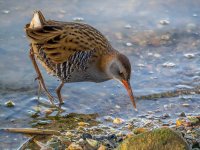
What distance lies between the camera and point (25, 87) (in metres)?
7.32

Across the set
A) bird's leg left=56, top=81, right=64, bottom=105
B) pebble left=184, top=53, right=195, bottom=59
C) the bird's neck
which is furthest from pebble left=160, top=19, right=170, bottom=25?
bird's leg left=56, top=81, right=64, bottom=105

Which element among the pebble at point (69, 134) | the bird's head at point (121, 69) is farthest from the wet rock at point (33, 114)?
the bird's head at point (121, 69)

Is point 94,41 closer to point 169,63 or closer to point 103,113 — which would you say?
→ point 103,113

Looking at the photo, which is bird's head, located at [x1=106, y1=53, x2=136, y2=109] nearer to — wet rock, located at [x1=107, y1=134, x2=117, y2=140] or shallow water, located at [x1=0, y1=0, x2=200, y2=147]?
shallow water, located at [x1=0, y1=0, x2=200, y2=147]

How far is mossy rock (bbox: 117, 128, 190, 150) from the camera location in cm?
498

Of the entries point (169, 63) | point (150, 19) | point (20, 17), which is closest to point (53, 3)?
point (20, 17)

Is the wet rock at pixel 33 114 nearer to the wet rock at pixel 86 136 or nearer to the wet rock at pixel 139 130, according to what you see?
the wet rock at pixel 86 136

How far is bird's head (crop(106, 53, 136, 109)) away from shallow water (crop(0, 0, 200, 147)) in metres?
0.34

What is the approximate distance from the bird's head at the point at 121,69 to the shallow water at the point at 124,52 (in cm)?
34

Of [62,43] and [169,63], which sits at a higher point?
[62,43]

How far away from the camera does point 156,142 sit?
499 cm

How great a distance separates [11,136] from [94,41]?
165cm

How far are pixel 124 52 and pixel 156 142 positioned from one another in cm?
358

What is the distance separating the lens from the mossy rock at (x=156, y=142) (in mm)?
4980
